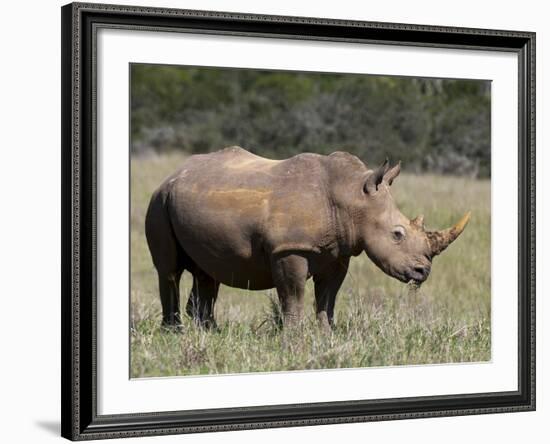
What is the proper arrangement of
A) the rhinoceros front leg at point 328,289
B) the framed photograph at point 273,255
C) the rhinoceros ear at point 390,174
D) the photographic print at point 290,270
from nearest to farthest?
the framed photograph at point 273,255, the photographic print at point 290,270, the rhinoceros ear at point 390,174, the rhinoceros front leg at point 328,289

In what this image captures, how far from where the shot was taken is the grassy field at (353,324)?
10.7 metres

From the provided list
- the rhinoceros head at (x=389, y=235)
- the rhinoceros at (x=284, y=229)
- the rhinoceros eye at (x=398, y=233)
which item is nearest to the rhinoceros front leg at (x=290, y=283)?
the rhinoceros at (x=284, y=229)

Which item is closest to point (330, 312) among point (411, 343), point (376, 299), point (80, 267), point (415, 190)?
point (411, 343)

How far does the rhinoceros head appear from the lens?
11297mm

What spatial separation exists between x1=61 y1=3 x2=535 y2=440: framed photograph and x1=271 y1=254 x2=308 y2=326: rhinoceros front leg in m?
0.01

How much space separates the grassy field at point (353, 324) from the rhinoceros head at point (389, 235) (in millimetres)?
548

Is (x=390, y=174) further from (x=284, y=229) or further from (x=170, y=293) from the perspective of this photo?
(x=170, y=293)

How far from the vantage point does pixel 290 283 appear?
11.2m

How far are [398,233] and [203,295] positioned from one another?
183cm

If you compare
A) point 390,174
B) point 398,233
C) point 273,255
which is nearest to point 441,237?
point 398,233

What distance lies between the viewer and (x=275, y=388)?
418 inches

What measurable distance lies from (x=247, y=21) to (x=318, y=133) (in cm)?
868

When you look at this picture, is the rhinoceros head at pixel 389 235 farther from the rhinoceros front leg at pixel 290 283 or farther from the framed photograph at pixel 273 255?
the rhinoceros front leg at pixel 290 283

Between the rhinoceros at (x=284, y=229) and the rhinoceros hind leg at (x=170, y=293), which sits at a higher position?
the rhinoceros at (x=284, y=229)
